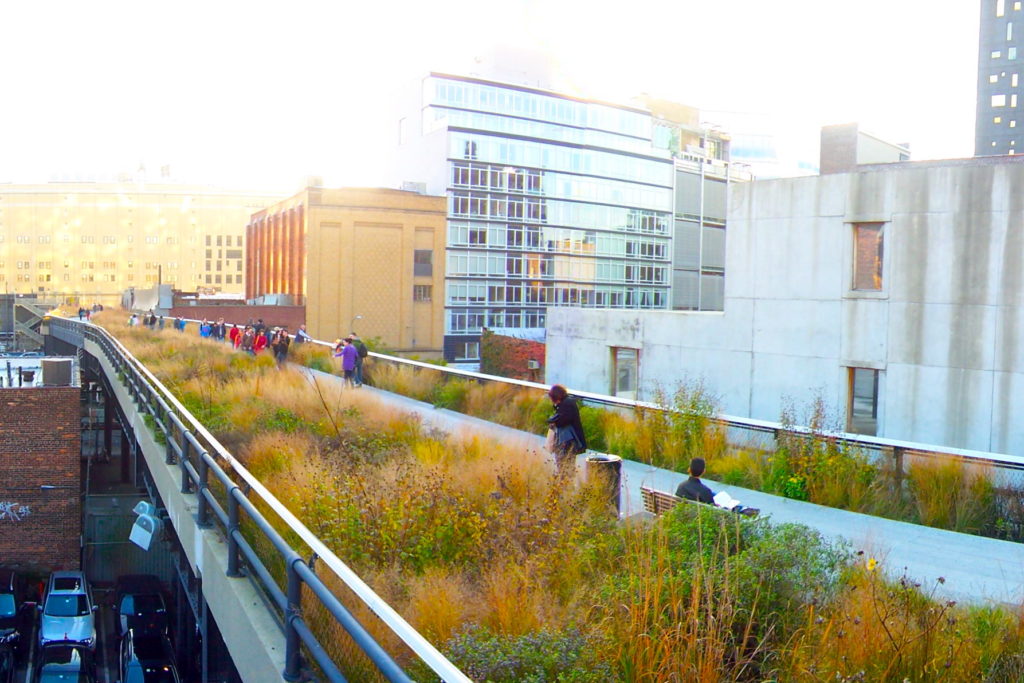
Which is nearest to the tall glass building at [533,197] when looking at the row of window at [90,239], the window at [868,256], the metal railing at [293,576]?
the window at [868,256]

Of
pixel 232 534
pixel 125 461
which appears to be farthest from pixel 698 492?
pixel 125 461

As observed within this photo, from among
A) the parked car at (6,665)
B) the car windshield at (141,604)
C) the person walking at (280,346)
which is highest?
the person walking at (280,346)

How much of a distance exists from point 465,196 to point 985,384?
58.8 meters

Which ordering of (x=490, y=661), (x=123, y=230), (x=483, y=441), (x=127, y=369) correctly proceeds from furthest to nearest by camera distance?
(x=123, y=230), (x=127, y=369), (x=483, y=441), (x=490, y=661)

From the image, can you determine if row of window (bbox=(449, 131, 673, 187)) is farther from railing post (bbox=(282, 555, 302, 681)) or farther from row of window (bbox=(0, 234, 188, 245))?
row of window (bbox=(0, 234, 188, 245))

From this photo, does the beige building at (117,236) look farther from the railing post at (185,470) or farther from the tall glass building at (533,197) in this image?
the railing post at (185,470)

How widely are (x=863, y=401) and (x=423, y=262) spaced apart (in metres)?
52.1

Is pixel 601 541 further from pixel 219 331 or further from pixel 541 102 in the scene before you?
pixel 541 102

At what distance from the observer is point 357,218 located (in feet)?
232

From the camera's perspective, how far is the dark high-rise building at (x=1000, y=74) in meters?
95.6

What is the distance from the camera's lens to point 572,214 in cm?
8631

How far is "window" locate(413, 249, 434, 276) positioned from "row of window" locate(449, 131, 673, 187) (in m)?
8.12

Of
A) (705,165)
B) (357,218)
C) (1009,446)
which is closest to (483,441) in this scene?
(1009,446)

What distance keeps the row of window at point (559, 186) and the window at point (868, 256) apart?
5436cm
